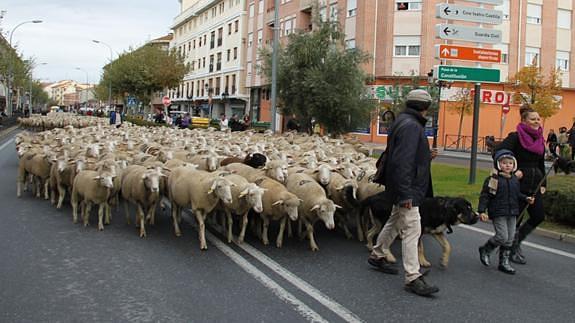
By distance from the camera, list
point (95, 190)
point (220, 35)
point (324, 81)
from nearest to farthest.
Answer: point (95, 190) < point (324, 81) < point (220, 35)

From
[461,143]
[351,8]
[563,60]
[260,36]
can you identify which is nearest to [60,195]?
[461,143]

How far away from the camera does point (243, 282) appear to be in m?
5.59

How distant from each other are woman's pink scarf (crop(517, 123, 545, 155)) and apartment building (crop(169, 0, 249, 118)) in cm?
4600

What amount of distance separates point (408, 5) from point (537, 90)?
10.2m

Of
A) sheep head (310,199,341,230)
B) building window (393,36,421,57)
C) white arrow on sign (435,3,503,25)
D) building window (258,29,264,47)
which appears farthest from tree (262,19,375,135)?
building window (258,29,264,47)

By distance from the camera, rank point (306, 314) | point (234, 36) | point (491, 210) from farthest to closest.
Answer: point (234, 36) < point (491, 210) < point (306, 314)

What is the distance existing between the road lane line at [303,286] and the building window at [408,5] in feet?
110

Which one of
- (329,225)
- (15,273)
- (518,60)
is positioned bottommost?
(15,273)

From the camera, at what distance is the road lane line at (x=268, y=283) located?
4699mm

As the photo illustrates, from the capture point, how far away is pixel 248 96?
5650 cm

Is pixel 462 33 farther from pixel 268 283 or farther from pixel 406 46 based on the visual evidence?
pixel 406 46

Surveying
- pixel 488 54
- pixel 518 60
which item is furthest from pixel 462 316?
pixel 518 60

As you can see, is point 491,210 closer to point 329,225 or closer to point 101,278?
point 329,225

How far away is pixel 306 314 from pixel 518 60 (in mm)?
38671
